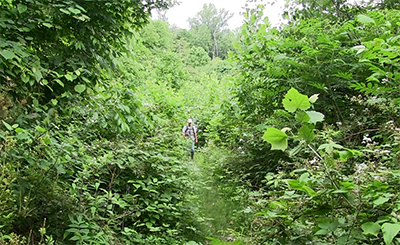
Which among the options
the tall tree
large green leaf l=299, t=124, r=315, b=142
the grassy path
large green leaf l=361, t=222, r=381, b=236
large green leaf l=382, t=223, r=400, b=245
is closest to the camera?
large green leaf l=382, t=223, r=400, b=245

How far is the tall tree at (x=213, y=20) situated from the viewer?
59.0 metres

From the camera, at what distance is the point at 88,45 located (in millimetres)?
3221

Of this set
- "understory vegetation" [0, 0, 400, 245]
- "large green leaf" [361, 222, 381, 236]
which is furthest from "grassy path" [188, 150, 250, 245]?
"large green leaf" [361, 222, 381, 236]

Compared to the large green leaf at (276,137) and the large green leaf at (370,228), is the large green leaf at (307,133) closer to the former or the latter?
the large green leaf at (276,137)

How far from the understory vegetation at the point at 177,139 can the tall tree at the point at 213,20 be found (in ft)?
179

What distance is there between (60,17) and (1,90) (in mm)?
1091

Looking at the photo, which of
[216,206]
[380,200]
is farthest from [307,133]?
[216,206]

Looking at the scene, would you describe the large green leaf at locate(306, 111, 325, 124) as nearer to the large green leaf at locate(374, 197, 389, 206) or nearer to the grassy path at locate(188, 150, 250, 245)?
the large green leaf at locate(374, 197, 389, 206)

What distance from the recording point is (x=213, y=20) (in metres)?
62.0

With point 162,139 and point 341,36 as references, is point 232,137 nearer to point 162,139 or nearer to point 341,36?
point 162,139

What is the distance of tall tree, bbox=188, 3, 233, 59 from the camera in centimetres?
5900

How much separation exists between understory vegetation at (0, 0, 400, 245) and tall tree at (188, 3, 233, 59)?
5471cm

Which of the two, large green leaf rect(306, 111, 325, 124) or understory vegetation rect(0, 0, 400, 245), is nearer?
large green leaf rect(306, 111, 325, 124)

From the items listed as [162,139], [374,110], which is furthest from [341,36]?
[162,139]
